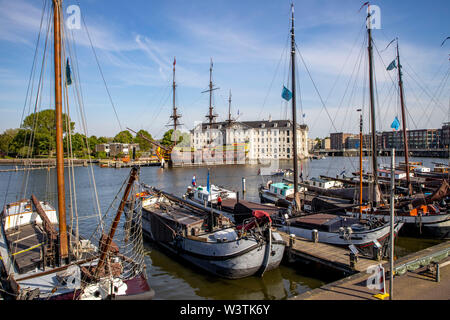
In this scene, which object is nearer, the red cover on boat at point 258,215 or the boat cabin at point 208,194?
the red cover on boat at point 258,215

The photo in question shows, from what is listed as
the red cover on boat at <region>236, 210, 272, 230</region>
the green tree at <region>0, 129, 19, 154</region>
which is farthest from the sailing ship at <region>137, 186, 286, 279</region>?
the green tree at <region>0, 129, 19, 154</region>

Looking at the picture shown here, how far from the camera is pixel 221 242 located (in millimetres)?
15141

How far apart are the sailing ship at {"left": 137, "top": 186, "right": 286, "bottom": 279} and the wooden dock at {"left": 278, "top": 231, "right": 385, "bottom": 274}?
1.65 meters

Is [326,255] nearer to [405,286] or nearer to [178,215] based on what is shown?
[405,286]

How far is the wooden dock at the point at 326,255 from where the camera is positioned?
14.6m

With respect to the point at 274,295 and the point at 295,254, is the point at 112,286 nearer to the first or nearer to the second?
the point at 274,295

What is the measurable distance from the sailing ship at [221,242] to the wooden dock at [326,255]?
1.65 meters

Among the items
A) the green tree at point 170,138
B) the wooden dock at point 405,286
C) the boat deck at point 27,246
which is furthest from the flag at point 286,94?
the green tree at point 170,138

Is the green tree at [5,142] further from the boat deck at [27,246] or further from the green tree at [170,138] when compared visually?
the boat deck at [27,246]

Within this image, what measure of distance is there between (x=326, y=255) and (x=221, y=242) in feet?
19.6

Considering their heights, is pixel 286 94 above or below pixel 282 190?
above

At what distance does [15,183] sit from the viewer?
55.8 metres

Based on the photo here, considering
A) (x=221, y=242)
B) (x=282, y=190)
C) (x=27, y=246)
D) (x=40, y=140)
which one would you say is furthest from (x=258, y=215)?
(x=40, y=140)

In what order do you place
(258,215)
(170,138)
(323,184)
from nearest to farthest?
(258,215) < (323,184) < (170,138)
